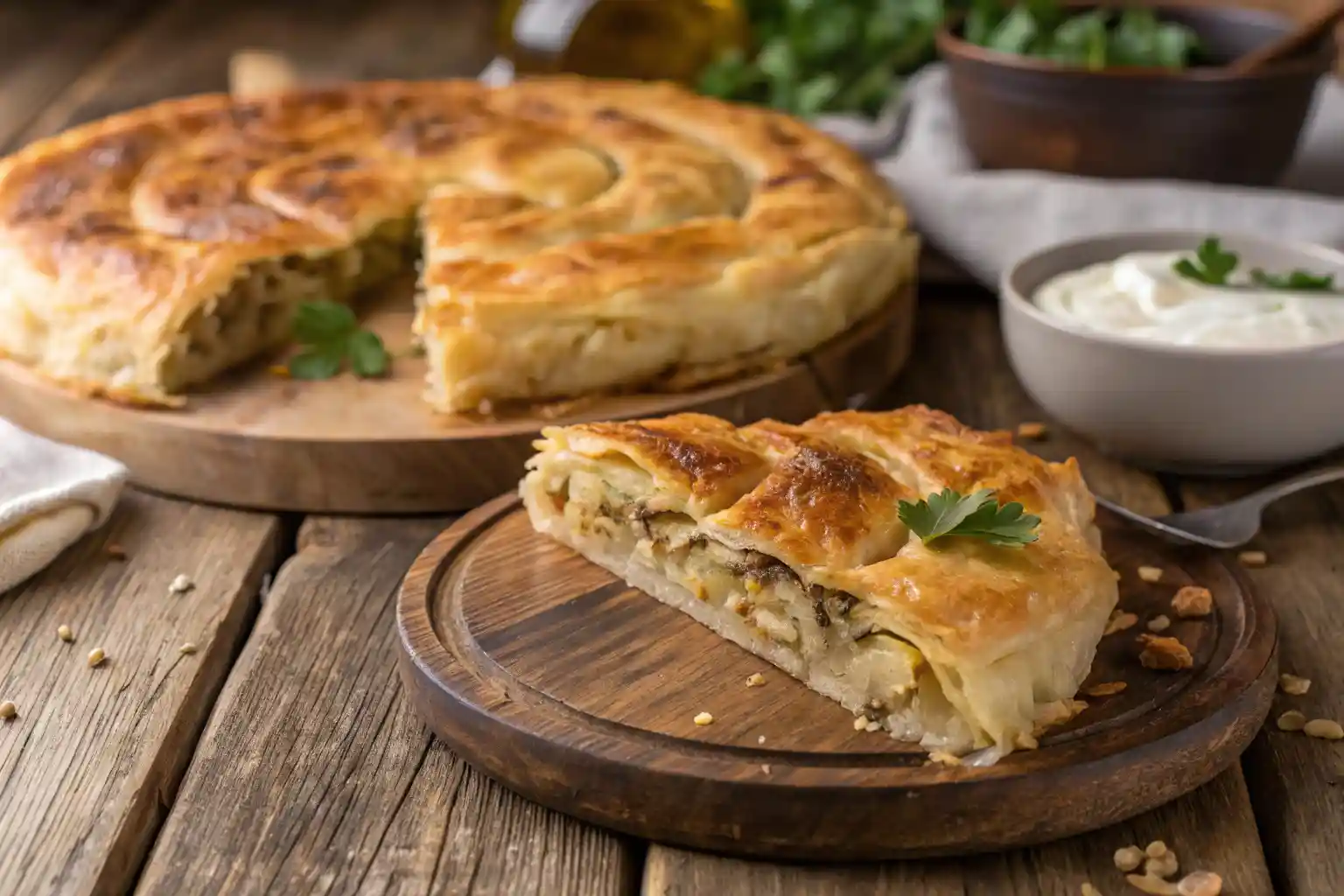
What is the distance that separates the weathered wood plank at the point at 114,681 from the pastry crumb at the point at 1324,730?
2.26 meters

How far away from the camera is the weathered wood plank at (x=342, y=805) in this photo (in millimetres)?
2730

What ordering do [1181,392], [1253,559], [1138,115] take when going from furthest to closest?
[1138,115] < [1181,392] < [1253,559]

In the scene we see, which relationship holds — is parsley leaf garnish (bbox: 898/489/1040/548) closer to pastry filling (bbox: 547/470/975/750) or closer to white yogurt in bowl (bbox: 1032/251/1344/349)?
pastry filling (bbox: 547/470/975/750)

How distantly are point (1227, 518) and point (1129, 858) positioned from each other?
134 cm

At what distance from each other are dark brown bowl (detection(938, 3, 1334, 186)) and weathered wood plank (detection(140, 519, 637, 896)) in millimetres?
3032

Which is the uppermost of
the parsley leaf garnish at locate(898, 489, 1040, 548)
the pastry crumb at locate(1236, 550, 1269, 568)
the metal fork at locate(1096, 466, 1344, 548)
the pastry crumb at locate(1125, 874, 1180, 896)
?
the parsley leaf garnish at locate(898, 489, 1040, 548)

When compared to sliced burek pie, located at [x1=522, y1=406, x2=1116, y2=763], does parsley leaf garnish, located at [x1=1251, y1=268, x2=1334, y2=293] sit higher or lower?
lower

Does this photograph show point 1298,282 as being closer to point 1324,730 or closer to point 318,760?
point 1324,730

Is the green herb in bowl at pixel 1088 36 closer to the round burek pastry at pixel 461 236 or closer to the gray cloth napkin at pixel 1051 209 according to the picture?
the gray cloth napkin at pixel 1051 209

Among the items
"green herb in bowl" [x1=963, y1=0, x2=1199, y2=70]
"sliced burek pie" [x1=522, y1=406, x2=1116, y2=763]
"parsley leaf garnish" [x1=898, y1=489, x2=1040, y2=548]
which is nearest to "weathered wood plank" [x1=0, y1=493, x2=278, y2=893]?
"sliced burek pie" [x1=522, y1=406, x2=1116, y2=763]

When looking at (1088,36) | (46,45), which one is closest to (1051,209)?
(1088,36)

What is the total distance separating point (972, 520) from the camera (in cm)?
300

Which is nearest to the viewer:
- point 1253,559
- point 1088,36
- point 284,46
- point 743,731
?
point 743,731

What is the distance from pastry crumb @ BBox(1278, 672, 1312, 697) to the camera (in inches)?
127
